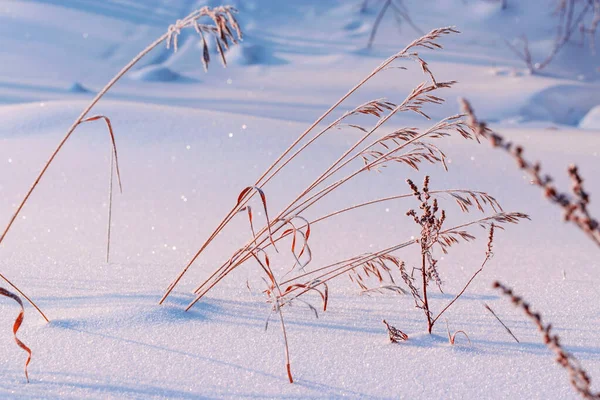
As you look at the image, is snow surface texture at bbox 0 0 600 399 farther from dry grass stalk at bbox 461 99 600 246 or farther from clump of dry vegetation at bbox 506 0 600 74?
clump of dry vegetation at bbox 506 0 600 74

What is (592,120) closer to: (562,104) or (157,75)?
(562,104)

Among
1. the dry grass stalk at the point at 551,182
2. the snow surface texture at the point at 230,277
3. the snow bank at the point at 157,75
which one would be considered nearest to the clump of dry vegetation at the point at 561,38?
the snow surface texture at the point at 230,277

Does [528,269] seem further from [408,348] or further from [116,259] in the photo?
[116,259]

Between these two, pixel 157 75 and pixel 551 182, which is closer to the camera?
pixel 551 182

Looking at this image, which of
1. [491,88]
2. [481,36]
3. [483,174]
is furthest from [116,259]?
[481,36]

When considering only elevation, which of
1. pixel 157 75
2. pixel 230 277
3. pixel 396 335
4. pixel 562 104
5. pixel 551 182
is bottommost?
pixel 157 75

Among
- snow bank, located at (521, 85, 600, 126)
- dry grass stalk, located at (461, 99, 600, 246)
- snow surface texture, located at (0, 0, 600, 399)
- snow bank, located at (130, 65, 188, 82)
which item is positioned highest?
dry grass stalk, located at (461, 99, 600, 246)

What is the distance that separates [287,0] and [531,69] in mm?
4252

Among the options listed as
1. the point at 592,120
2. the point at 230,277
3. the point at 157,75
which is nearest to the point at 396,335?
the point at 230,277

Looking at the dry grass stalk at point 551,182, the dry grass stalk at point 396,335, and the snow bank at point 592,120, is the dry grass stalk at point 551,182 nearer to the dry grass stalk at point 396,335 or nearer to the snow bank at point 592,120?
the dry grass stalk at point 396,335

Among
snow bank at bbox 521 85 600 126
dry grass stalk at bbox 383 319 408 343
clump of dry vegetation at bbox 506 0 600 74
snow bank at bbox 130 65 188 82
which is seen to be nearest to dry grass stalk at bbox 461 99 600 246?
dry grass stalk at bbox 383 319 408 343

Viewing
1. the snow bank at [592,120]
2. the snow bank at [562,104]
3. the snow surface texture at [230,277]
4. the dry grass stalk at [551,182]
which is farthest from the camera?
the snow bank at [562,104]

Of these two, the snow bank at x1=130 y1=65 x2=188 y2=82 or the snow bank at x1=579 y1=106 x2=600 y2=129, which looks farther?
the snow bank at x1=130 y1=65 x2=188 y2=82

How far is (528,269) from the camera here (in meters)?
1.72
